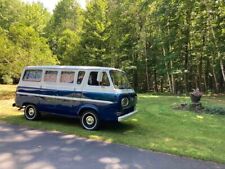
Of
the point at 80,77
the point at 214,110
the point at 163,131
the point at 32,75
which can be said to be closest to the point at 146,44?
the point at 214,110

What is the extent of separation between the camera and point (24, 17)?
4959 cm

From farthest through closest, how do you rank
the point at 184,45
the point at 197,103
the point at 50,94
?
the point at 184,45
the point at 197,103
the point at 50,94

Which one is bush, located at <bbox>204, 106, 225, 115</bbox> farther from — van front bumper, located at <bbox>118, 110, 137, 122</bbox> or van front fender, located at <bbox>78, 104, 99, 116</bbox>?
van front fender, located at <bbox>78, 104, 99, 116</bbox>

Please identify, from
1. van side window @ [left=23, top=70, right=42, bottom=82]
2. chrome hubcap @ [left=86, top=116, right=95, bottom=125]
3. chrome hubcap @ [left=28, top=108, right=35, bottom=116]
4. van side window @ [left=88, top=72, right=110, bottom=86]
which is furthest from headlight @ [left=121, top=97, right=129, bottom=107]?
chrome hubcap @ [left=28, top=108, right=35, bottom=116]

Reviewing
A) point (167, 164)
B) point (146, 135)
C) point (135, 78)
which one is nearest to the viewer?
point (167, 164)

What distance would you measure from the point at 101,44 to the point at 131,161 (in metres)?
27.7

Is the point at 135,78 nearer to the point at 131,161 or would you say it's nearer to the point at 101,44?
the point at 101,44

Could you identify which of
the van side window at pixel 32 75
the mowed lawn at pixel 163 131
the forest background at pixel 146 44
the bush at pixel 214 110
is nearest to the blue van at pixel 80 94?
the van side window at pixel 32 75

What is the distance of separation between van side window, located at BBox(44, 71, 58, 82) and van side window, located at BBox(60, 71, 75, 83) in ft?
0.90

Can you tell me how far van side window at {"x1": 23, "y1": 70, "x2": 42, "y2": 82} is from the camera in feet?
36.1

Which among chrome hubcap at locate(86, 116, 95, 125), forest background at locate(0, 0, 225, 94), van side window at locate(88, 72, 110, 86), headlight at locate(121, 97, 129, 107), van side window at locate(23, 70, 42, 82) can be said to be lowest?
chrome hubcap at locate(86, 116, 95, 125)

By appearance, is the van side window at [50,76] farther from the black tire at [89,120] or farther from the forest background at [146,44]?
the forest background at [146,44]

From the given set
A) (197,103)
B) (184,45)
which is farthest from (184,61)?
(197,103)

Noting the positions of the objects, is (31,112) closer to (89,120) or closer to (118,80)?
(89,120)
